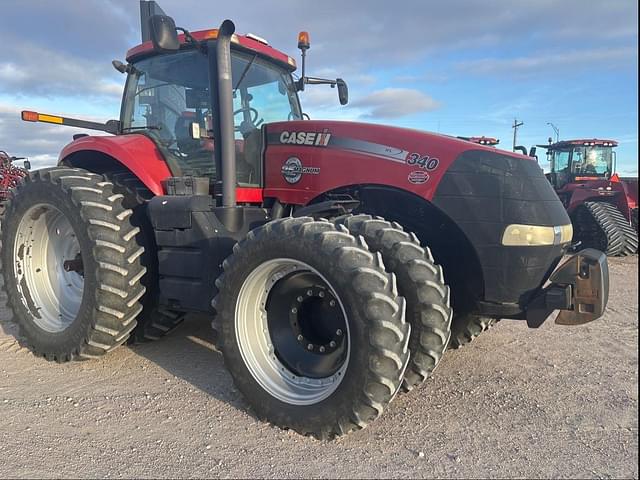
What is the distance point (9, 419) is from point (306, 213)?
6.97ft

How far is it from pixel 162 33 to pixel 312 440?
2.60 metres

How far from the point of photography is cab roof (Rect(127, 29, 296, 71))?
3854mm

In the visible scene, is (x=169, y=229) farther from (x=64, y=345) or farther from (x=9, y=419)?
(x=9, y=419)

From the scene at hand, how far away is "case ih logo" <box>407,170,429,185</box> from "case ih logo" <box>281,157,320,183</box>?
713 mm

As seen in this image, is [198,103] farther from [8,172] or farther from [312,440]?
[8,172]

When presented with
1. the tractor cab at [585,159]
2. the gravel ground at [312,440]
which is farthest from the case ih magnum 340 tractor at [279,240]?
the tractor cab at [585,159]

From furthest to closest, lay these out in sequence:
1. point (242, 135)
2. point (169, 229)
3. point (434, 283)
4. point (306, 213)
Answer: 1. point (242, 135)
2. point (169, 229)
3. point (306, 213)
4. point (434, 283)

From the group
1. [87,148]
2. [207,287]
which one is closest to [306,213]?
[207,287]

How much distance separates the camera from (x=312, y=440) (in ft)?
9.14

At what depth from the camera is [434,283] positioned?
9.36 feet

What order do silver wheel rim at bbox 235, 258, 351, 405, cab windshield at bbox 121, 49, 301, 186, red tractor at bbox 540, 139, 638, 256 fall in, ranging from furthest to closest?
red tractor at bbox 540, 139, 638, 256
cab windshield at bbox 121, 49, 301, 186
silver wheel rim at bbox 235, 258, 351, 405

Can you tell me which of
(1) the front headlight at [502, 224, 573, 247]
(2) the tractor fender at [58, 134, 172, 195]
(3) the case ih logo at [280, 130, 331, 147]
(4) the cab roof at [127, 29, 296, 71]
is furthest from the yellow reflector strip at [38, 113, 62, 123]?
(1) the front headlight at [502, 224, 573, 247]

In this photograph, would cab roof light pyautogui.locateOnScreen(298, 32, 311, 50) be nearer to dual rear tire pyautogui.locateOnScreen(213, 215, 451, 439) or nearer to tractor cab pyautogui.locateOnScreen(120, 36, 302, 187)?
tractor cab pyautogui.locateOnScreen(120, 36, 302, 187)

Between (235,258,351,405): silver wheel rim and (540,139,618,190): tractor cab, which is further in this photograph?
(540,139,618,190): tractor cab
